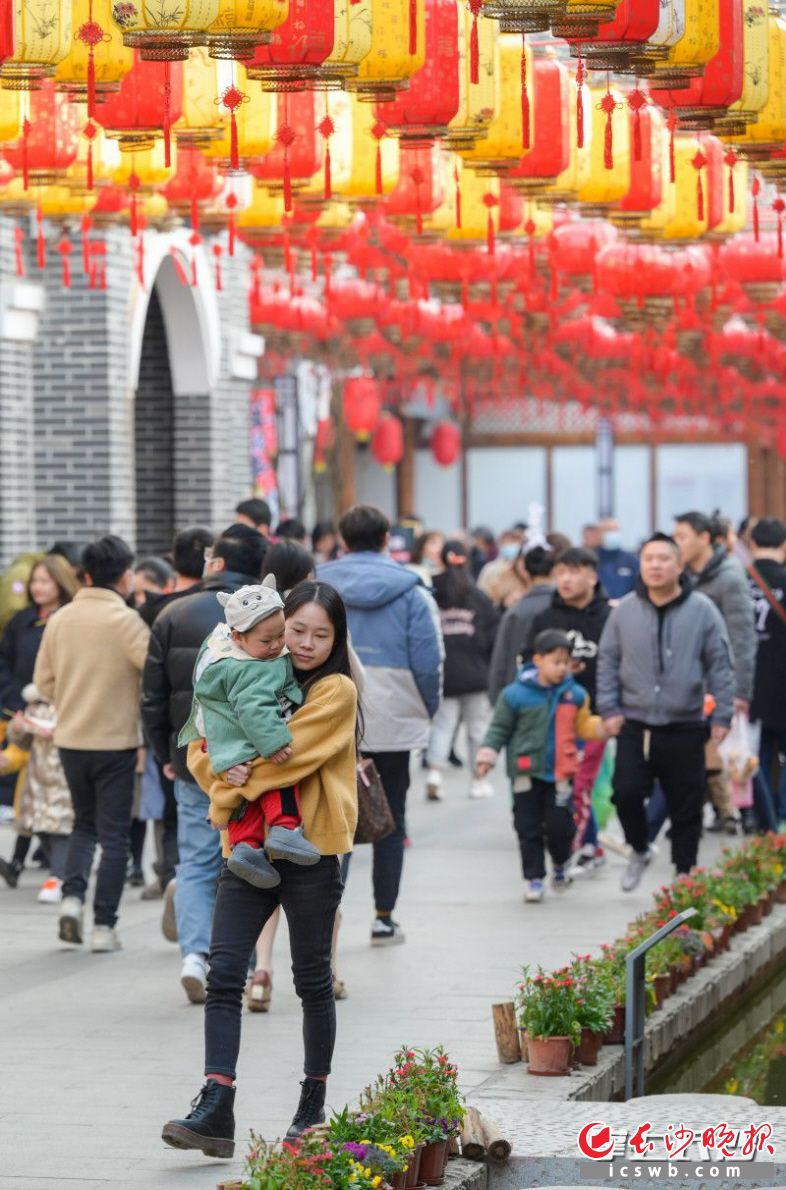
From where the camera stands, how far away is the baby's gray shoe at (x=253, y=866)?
20.4 feet

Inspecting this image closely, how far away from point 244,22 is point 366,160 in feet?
13.5

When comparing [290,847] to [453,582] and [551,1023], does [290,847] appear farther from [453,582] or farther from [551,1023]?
[453,582]

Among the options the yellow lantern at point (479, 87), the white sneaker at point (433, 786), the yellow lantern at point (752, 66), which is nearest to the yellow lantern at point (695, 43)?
the yellow lantern at point (752, 66)

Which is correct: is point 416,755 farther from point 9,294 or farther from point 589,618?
point 589,618

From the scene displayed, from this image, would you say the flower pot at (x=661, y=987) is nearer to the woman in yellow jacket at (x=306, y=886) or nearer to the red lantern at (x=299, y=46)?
the woman in yellow jacket at (x=306, y=886)

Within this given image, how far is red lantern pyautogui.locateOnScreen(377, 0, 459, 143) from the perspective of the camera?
8.73 m

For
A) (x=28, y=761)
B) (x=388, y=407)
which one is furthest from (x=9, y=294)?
(x=388, y=407)

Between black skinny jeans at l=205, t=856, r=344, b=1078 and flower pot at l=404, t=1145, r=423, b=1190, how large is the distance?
0.62m

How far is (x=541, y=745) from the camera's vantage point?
35.8ft

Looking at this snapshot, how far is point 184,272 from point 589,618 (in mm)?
6962

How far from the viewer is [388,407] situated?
126 feet

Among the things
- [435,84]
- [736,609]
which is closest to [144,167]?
[435,84]

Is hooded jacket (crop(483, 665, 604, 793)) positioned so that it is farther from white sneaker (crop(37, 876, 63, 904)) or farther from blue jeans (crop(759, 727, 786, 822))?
blue jeans (crop(759, 727, 786, 822))

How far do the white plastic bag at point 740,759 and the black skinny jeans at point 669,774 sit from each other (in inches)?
79.2
